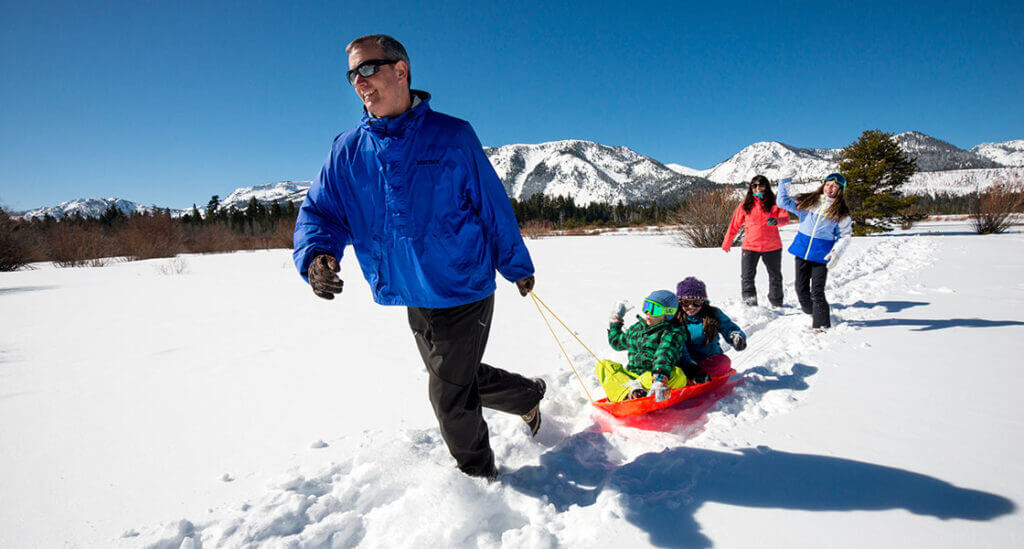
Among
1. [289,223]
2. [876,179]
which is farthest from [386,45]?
[289,223]

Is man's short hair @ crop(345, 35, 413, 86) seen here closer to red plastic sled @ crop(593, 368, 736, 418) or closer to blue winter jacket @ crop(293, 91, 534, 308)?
blue winter jacket @ crop(293, 91, 534, 308)

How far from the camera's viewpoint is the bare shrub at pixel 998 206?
732 inches

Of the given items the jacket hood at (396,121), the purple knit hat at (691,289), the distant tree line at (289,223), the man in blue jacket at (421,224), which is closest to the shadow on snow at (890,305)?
the purple knit hat at (691,289)

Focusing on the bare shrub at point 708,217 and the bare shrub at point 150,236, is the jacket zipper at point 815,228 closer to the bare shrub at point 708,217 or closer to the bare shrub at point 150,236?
the bare shrub at point 708,217

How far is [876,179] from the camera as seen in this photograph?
Result: 20.6m

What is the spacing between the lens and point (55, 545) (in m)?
1.52

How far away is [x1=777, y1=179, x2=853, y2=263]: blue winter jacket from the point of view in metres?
4.25

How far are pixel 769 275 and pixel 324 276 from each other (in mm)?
5366

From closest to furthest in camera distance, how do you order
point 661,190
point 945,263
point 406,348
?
point 406,348 → point 945,263 → point 661,190

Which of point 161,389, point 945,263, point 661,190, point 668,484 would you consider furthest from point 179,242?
point 661,190

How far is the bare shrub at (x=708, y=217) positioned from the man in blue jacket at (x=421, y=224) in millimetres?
14476

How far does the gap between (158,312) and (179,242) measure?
20.3 meters

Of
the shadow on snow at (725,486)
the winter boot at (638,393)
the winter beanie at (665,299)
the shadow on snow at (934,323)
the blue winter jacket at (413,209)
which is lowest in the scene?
the shadow on snow at (725,486)

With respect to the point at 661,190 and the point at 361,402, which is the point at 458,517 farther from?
the point at 661,190
